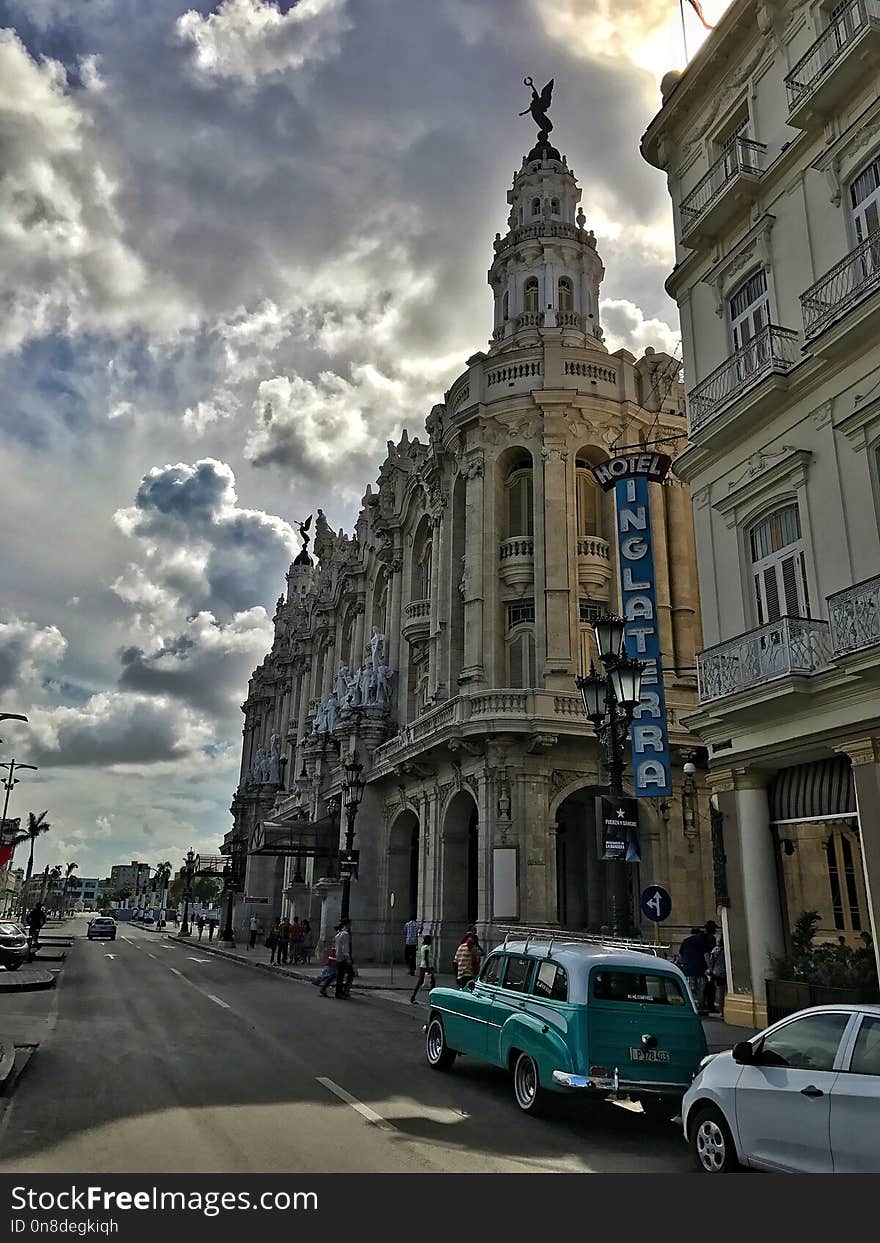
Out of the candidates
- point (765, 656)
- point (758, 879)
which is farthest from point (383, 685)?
point (765, 656)

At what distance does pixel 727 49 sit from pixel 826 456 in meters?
10.1

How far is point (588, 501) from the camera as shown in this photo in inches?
1358

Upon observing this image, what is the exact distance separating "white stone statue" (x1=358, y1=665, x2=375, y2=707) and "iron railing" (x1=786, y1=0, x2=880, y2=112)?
94.1 feet

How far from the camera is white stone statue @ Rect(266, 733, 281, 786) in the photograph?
66431 mm

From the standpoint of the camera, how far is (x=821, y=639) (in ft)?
46.6

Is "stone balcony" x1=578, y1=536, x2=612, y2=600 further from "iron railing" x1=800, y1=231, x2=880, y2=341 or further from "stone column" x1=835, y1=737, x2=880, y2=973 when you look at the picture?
"stone column" x1=835, y1=737, x2=880, y2=973

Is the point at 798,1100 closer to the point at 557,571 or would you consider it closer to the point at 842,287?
the point at 842,287

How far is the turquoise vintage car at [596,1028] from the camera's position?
30.0 feet

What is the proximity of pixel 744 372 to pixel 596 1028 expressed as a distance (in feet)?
40.7

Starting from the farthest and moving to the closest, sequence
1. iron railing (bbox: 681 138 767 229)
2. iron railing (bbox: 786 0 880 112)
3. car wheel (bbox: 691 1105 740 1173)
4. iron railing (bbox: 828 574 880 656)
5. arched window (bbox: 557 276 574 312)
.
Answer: arched window (bbox: 557 276 574 312)
iron railing (bbox: 681 138 767 229)
iron railing (bbox: 786 0 880 112)
iron railing (bbox: 828 574 880 656)
car wheel (bbox: 691 1105 740 1173)

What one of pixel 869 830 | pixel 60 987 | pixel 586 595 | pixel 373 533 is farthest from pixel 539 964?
pixel 373 533

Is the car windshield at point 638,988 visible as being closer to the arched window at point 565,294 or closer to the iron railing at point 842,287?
the iron railing at point 842,287

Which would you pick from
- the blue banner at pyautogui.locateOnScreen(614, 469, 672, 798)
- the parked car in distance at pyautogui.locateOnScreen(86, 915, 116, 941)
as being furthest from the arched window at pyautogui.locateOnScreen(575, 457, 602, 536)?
the parked car in distance at pyautogui.locateOnScreen(86, 915, 116, 941)

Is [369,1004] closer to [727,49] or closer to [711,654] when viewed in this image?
[711,654]
